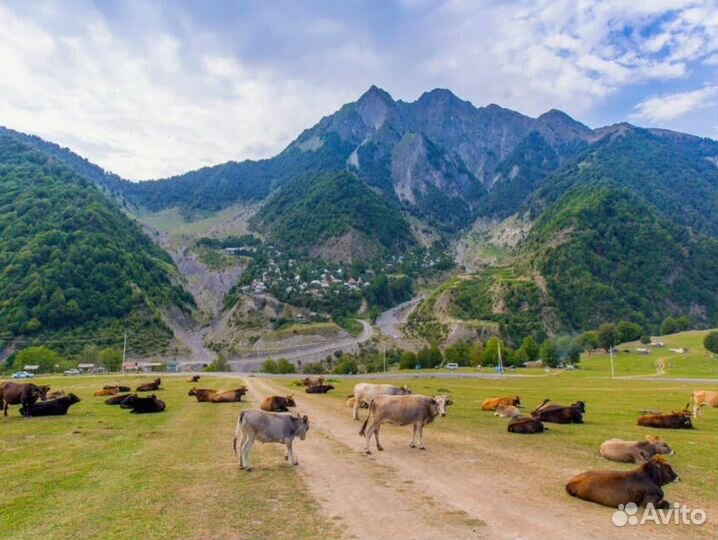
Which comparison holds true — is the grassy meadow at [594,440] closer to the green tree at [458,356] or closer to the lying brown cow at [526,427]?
the lying brown cow at [526,427]

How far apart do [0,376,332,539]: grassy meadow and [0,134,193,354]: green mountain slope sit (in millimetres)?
136057

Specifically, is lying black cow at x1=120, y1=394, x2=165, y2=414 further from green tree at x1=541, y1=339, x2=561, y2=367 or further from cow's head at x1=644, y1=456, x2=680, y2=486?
green tree at x1=541, y1=339, x2=561, y2=367

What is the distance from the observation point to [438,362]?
120 meters

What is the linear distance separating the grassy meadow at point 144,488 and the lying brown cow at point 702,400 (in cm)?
2270

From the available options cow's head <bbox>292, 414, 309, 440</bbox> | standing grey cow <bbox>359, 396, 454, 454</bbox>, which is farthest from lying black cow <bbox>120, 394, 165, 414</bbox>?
standing grey cow <bbox>359, 396, 454, 454</bbox>

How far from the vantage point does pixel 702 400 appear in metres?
27.2

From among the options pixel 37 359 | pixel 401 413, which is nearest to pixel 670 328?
pixel 401 413

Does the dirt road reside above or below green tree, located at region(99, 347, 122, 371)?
above

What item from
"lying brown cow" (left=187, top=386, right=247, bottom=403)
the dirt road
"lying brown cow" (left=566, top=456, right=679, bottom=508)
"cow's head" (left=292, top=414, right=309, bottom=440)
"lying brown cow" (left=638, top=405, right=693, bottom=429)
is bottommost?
"lying brown cow" (left=187, top=386, right=247, bottom=403)

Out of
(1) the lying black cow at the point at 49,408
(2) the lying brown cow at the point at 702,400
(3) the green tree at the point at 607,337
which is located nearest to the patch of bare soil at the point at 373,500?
(1) the lying black cow at the point at 49,408

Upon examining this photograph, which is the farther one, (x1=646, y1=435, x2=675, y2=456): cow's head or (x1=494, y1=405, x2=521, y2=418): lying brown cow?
(x1=494, y1=405, x2=521, y2=418): lying brown cow

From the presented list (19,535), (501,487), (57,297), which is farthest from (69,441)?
(57,297)

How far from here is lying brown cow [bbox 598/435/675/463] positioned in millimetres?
14250

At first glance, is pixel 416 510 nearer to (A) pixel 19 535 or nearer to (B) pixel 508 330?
(A) pixel 19 535
